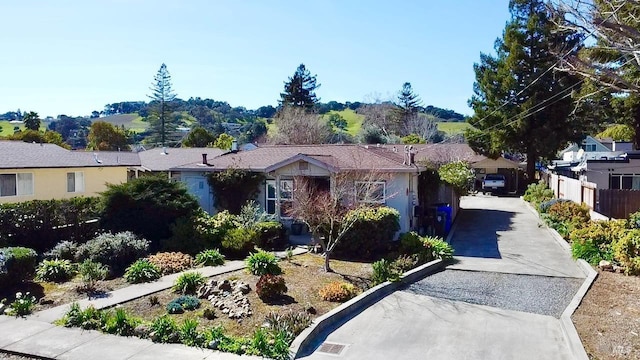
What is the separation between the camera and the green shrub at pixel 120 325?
30.6 feet

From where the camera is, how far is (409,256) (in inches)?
594

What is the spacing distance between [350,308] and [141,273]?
6034 millimetres

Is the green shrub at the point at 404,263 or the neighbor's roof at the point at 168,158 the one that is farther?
the neighbor's roof at the point at 168,158

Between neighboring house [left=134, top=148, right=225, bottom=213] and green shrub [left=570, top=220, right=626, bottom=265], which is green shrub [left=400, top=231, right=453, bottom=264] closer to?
green shrub [left=570, top=220, right=626, bottom=265]

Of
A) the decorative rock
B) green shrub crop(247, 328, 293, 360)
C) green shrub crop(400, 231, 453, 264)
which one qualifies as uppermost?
green shrub crop(400, 231, 453, 264)

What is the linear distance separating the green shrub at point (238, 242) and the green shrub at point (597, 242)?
10576 mm

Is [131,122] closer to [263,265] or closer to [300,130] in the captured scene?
[300,130]

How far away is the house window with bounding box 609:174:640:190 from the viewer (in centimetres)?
2888

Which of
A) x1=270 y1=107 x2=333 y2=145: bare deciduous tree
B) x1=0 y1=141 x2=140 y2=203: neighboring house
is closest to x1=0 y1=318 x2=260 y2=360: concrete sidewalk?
x1=0 y1=141 x2=140 y2=203: neighboring house

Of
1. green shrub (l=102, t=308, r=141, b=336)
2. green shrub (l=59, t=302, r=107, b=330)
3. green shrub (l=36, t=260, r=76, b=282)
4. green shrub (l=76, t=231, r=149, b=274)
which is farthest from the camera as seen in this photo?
green shrub (l=76, t=231, r=149, b=274)

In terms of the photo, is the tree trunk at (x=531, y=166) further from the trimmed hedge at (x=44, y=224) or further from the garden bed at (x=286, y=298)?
the trimmed hedge at (x=44, y=224)

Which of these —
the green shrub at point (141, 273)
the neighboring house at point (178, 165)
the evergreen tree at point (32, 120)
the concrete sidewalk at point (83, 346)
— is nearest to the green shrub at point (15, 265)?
the green shrub at point (141, 273)

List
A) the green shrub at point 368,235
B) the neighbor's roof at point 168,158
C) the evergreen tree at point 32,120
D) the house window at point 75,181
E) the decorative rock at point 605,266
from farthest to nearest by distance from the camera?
1. the evergreen tree at point 32,120
2. the neighbor's roof at point 168,158
3. the house window at point 75,181
4. the green shrub at point 368,235
5. the decorative rock at point 605,266

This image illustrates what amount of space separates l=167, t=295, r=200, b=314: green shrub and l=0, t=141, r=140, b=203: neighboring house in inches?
506
